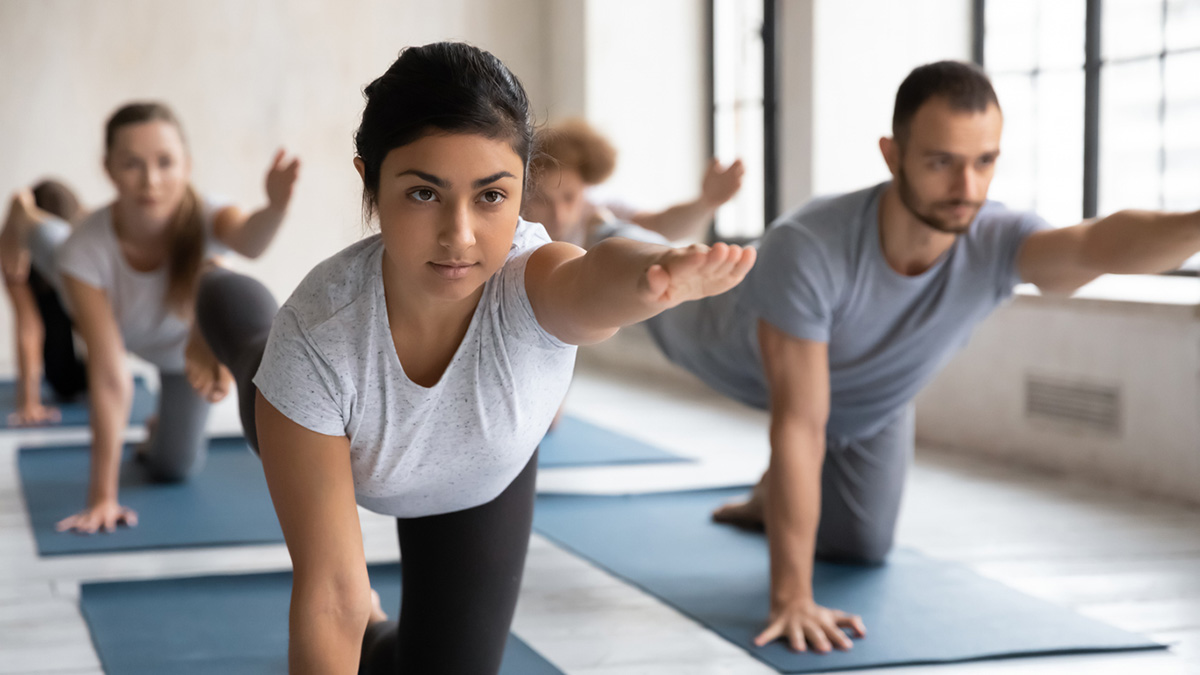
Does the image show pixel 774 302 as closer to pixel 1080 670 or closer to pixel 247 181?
pixel 1080 670

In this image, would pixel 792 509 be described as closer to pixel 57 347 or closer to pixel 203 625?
pixel 203 625

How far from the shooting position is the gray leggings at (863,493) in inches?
103

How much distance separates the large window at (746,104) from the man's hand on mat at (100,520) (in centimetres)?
330

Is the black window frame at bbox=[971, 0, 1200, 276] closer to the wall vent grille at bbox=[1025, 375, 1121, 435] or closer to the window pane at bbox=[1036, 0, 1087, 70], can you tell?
the window pane at bbox=[1036, 0, 1087, 70]

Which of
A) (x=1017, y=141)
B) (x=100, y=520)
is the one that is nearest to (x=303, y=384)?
(x=100, y=520)

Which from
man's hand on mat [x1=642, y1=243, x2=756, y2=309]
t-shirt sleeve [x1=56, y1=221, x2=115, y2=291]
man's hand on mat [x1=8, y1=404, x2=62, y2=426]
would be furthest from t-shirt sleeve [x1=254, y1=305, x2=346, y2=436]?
man's hand on mat [x1=8, y1=404, x2=62, y2=426]

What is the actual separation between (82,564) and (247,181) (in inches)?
182

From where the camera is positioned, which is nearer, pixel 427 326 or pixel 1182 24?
pixel 427 326

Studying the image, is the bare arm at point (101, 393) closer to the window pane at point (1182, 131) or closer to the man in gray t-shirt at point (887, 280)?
the man in gray t-shirt at point (887, 280)

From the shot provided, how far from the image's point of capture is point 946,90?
2100mm

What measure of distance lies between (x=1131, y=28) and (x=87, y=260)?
3.21m

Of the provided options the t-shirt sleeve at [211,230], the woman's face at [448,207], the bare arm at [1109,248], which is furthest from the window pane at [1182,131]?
the woman's face at [448,207]

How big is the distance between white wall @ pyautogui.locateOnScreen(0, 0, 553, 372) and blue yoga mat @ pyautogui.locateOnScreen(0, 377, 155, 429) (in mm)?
1223

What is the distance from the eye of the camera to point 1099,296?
3.45m
